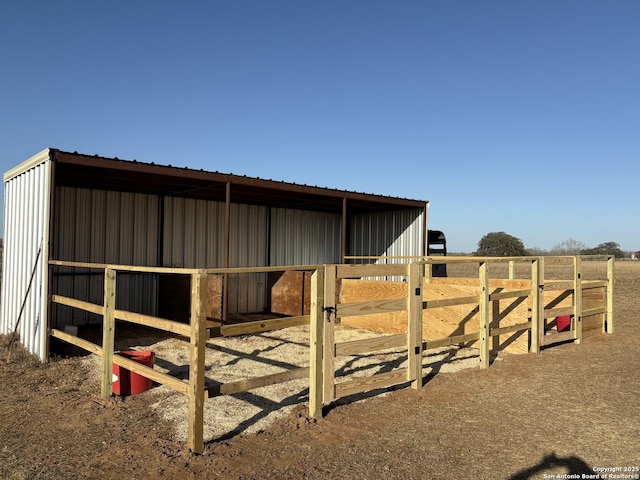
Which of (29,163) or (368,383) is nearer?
(368,383)

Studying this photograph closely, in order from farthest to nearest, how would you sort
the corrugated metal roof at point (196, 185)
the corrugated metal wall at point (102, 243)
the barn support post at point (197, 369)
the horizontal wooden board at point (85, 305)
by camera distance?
the corrugated metal wall at point (102, 243)
the corrugated metal roof at point (196, 185)
the horizontal wooden board at point (85, 305)
the barn support post at point (197, 369)

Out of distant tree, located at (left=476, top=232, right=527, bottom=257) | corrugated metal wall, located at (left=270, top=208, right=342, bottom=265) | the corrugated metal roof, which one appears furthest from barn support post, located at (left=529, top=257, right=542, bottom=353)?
distant tree, located at (left=476, top=232, right=527, bottom=257)

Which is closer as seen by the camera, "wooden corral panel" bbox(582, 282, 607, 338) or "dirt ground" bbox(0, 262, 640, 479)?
"dirt ground" bbox(0, 262, 640, 479)

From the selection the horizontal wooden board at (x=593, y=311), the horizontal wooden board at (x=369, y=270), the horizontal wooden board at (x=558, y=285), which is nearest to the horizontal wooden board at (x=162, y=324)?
the horizontal wooden board at (x=369, y=270)

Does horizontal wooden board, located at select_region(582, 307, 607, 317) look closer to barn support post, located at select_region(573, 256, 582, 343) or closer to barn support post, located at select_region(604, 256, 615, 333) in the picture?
barn support post, located at select_region(604, 256, 615, 333)

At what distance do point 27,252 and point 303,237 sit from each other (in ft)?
27.1

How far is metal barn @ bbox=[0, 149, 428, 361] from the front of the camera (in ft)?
26.0

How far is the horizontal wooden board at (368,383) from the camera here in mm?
5113

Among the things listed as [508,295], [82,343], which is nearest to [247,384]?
[82,343]

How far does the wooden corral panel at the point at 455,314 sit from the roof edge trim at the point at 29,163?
6.19m

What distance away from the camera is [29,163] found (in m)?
8.20

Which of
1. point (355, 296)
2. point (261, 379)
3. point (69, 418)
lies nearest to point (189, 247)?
point (355, 296)

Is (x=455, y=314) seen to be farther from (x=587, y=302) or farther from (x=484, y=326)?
(x=587, y=302)

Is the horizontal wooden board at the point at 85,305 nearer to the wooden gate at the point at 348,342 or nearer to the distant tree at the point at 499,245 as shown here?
the wooden gate at the point at 348,342
